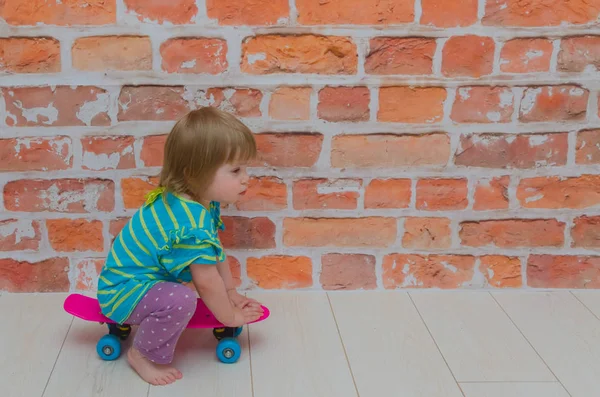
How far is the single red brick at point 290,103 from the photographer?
165 centimetres

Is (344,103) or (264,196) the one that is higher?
(344,103)

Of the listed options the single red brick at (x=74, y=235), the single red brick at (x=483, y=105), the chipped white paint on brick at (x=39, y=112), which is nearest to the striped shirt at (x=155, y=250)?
Answer: the single red brick at (x=74, y=235)

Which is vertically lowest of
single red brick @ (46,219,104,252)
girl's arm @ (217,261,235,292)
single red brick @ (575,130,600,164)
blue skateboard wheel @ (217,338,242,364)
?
blue skateboard wheel @ (217,338,242,364)

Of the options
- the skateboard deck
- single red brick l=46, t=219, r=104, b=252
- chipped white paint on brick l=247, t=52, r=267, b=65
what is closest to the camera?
the skateboard deck

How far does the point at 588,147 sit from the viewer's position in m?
1.72

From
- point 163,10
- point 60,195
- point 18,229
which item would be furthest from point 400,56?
point 18,229

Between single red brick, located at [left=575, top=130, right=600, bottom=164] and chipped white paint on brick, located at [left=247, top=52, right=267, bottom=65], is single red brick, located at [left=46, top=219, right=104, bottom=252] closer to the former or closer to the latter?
chipped white paint on brick, located at [left=247, top=52, right=267, bottom=65]

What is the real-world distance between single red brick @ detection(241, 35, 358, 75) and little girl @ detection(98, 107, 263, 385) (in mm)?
215

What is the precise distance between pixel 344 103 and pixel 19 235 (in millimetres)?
838

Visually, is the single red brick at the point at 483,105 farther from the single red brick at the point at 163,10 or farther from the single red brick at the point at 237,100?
the single red brick at the point at 163,10

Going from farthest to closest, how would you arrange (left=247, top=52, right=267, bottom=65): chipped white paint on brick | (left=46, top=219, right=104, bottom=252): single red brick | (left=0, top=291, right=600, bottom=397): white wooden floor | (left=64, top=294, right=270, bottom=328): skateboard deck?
(left=46, top=219, right=104, bottom=252): single red brick
(left=247, top=52, right=267, bottom=65): chipped white paint on brick
(left=64, top=294, right=270, bottom=328): skateboard deck
(left=0, top=291, right=600, bottom=397): white wooden floor

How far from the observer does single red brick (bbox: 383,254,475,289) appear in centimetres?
179

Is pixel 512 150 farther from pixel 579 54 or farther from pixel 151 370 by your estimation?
pixel 151 370

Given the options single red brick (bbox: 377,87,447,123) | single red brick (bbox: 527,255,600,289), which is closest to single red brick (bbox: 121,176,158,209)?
single red brick (bbox: 377,87,447,123)
